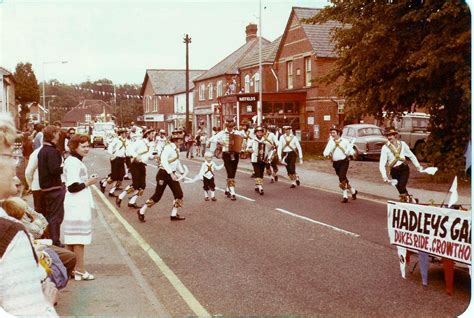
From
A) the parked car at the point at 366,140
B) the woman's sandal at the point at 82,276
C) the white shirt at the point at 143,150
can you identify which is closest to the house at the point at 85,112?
the parked car at the point at 366,140

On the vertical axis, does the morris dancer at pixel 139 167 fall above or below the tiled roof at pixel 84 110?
below

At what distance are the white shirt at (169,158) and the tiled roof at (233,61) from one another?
135ft

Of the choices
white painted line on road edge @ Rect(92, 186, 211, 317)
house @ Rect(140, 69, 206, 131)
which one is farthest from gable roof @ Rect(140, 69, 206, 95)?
white painted line on road edge @ Rect(92, 186, 211, 317)

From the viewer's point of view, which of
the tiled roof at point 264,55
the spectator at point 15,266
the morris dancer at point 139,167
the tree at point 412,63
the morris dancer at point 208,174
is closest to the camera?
the spectator at point 15,266

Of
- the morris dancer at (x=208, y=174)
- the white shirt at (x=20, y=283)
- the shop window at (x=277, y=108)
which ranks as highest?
the shop window at (x=277, y=108)

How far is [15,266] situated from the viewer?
2553 mm

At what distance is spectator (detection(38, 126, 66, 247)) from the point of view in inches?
349

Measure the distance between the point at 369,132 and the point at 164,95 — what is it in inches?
1958

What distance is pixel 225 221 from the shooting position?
13.0 metres

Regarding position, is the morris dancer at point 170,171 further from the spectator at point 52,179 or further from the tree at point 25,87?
the tree at point 25,87

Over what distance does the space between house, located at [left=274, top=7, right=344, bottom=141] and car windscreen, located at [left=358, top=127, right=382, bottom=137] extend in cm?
671

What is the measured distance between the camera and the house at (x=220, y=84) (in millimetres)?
52219

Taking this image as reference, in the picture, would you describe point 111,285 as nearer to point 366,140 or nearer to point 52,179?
point 52,179

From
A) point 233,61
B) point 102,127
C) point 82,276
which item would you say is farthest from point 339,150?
point 102,127
